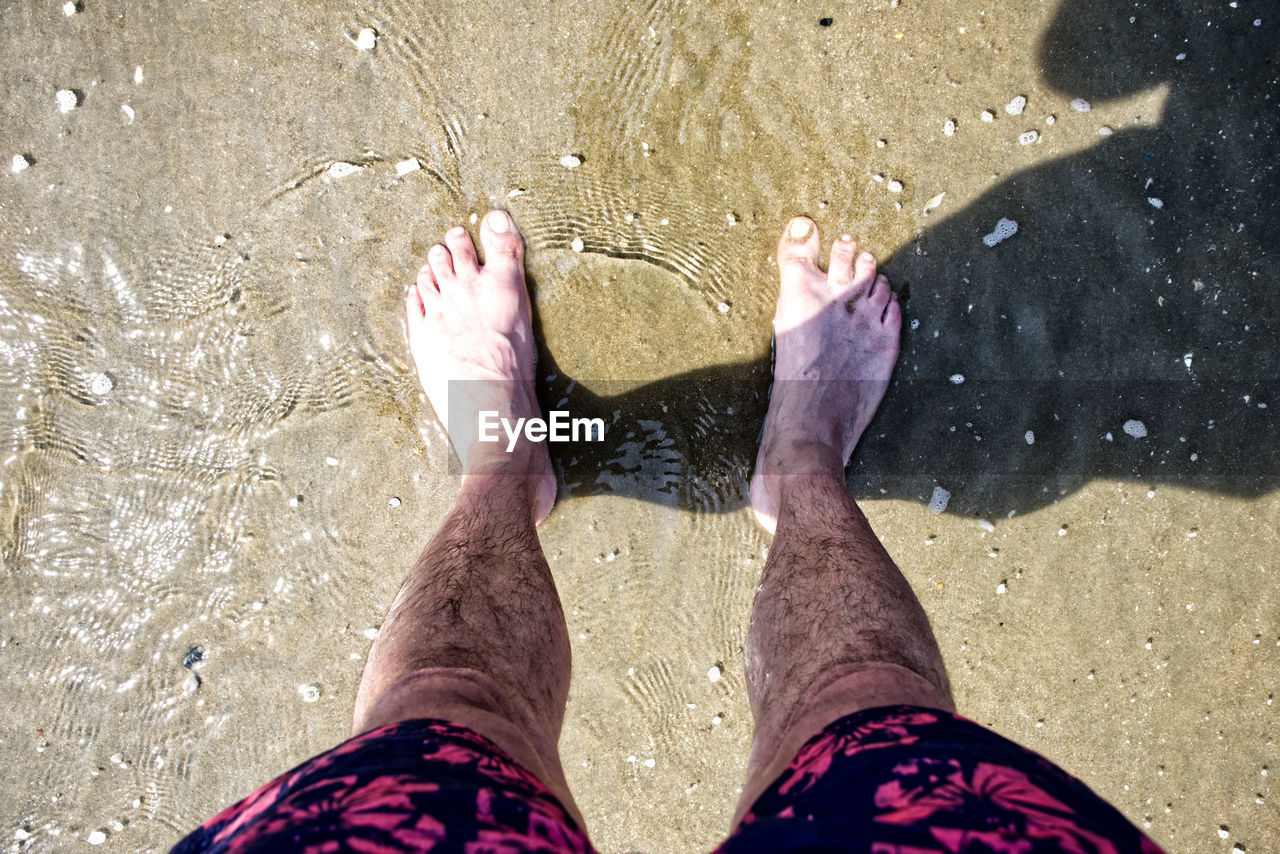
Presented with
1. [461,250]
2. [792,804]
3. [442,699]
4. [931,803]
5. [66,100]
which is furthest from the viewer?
[461,250]

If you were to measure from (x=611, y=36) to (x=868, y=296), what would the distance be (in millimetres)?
999

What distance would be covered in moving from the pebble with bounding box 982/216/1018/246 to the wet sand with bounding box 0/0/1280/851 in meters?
0.03

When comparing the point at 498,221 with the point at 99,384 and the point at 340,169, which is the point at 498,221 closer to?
the point at 340,169

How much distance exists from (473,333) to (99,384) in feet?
3.41

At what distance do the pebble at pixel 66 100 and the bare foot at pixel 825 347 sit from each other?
1934 mm

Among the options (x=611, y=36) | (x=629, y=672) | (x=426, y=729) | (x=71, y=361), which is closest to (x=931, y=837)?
(x=426, y=729)

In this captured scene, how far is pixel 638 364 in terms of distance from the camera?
1.97 meters

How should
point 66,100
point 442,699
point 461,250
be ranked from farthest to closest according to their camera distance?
1. point 461,250
2. point 66,100
3. point 442,699

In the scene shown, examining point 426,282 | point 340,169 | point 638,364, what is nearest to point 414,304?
point 426,282

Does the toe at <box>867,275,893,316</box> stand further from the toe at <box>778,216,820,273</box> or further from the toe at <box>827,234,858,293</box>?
the toe at <box>778,216,820,273</box>

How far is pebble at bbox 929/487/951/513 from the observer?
198 centimetres

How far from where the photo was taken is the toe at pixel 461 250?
196cm

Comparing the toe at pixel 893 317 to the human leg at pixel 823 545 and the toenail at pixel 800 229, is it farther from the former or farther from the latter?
the toenail at pixel 800 229

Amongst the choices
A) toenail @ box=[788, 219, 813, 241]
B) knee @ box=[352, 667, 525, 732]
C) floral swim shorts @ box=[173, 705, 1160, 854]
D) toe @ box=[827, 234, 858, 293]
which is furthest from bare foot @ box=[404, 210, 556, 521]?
floral swim shorts @ box=[173, 705, 1160, 854]
